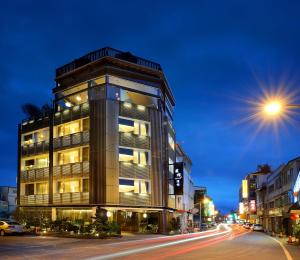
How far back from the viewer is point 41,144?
60844 millimetres

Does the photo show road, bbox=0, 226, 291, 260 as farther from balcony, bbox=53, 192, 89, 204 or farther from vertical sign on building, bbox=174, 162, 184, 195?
vertical sign on building, bbox=174, 162, 184, 195

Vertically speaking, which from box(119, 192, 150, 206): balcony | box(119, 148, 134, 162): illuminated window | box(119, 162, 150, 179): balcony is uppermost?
box(119, 148, 134, 162): illuminated window

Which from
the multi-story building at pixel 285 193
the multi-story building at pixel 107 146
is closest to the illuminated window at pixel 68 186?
the multi-story building at pixel 107 146

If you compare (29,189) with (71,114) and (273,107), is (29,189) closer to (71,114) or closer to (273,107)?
(71,114)

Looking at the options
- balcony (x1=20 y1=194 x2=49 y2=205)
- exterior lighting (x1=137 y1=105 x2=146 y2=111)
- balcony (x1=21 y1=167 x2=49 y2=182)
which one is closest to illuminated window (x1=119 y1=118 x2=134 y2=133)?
exterior lighting (x1=137 y1=105 x2=146 y2=111)

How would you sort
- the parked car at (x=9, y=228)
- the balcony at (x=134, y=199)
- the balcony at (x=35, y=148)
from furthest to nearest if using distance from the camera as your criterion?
the balcony at (x=35, y=148) < the balcony at (x=134, y=199) < the parked car at (x=9, y=228)

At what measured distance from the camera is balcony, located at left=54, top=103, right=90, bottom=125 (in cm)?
5475

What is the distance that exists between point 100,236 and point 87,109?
16.9 metres

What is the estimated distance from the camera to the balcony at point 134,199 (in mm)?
51781

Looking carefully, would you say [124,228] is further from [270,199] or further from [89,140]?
[270,199]

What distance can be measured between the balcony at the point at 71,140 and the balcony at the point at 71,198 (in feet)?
18.6

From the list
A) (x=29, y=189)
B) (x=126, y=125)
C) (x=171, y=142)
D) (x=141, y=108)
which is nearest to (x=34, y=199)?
(x=29, y=189)

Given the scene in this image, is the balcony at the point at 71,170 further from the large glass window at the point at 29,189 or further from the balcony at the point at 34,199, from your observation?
the large glass window at the point at 29,189

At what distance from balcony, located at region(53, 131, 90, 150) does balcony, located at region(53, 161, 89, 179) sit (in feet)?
7.87
